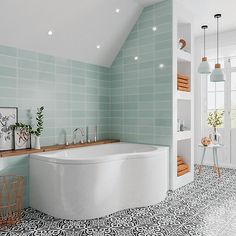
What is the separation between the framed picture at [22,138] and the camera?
3.41 m

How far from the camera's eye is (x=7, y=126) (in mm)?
3357

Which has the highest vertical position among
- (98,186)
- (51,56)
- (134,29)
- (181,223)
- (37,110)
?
(134,29)

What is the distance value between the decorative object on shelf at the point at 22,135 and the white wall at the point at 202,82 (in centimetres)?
385

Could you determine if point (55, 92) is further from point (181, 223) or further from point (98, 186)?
point (181, 223)

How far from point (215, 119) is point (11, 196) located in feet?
14.1

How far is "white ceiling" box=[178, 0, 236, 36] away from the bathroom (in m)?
0.03

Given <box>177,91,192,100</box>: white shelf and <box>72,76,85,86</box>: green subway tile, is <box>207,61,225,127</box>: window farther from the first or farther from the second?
<box>72,76,85,86</box>: green subway tile

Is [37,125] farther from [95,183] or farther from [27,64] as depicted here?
[95,183]

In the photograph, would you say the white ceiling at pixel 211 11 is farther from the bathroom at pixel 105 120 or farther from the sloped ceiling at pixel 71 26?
the sloped ceiling at pixel 71 26

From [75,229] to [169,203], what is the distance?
133 cm

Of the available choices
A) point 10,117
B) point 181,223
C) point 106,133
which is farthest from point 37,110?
point 181,223

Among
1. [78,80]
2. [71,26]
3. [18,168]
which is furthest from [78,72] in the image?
[18,168]

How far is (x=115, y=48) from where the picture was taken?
4.57 m

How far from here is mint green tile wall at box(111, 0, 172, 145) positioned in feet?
13.1
